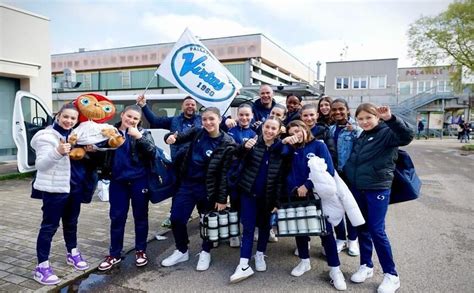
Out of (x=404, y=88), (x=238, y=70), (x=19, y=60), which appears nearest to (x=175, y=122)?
(x=19, y=60)

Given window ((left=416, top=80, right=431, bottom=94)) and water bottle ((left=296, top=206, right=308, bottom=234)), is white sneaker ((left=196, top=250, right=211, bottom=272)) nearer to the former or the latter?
water bottle ((left=296, top=206, right=308, bottom=234))

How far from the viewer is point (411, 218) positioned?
5.95 meters

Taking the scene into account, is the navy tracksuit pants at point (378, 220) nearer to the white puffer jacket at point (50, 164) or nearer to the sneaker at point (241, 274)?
the sneaker at point (241, 274)

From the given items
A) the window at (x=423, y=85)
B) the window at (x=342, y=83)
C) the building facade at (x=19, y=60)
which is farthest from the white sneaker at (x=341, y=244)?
the window at (x=423, y=85)

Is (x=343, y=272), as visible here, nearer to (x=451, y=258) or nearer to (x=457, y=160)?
(x=451, y=258)

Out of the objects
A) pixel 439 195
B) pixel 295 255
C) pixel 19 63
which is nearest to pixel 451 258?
pixel 295 255

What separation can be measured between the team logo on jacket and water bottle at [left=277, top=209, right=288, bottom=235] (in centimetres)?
200

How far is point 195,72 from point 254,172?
1886 mm

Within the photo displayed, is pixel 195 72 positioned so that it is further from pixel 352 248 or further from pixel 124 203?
pixel 352 248

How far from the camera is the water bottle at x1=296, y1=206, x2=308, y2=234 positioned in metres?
3.37

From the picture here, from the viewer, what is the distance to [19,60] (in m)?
10.2

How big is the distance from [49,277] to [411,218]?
216 inches

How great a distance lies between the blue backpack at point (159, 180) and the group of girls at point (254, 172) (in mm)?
92

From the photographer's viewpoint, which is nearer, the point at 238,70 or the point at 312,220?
the point at 312,220
